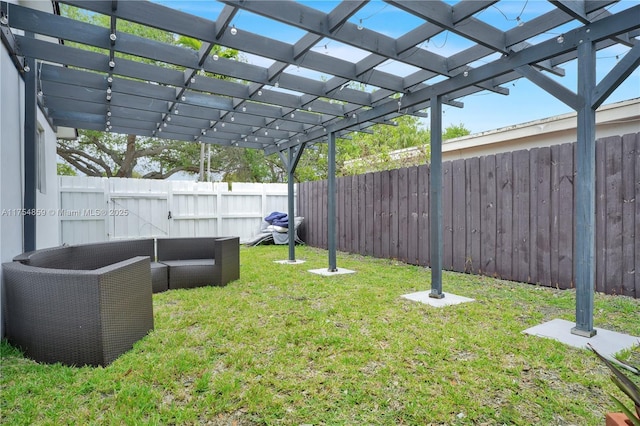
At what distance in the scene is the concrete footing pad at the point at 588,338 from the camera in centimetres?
272

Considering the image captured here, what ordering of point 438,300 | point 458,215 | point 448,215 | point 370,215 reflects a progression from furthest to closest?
1. point 370,215
2. point 448,215
3. point 458,215
4. point 438,300

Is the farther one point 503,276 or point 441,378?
point 503,276

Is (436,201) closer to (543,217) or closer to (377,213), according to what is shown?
(543,217)

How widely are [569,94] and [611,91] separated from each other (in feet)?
1.02

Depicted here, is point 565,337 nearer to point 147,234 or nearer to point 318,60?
point 318,60

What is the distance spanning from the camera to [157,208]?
9.34m

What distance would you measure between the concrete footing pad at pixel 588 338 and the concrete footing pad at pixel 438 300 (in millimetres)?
966

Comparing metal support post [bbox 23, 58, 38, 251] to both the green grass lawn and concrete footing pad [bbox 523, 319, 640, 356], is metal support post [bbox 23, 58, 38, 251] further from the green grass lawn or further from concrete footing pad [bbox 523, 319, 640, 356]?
concrete footing pad [bbox 523, 319, 640, 356]

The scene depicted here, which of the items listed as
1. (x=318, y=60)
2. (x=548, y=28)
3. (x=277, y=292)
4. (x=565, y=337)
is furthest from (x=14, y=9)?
(x=565, y=337)

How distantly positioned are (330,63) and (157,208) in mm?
6935

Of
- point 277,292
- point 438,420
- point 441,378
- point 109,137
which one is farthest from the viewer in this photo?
Result: point 109,137

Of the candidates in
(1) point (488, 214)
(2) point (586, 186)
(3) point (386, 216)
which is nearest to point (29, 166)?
(2) point (586, 186)

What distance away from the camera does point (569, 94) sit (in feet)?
10.1

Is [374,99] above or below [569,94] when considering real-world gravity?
above
